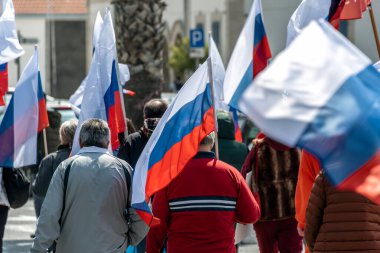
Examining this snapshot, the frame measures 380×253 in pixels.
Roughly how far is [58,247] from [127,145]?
1937 millimetres

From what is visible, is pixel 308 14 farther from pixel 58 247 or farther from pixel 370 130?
pixel 370 130

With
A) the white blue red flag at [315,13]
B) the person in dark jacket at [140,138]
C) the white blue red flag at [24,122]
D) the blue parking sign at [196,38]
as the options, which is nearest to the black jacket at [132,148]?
the person in dark jacket at [140,138]

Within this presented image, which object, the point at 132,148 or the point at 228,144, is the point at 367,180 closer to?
the point at 132,148

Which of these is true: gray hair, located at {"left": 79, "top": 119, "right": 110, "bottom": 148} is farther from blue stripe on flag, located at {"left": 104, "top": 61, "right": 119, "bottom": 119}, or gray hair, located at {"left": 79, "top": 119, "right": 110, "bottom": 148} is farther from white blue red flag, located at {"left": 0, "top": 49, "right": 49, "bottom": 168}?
white blue red flag, located at {"left": 0, "top": 49, "right": 49, "bottom": 168}

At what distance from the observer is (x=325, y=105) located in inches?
173

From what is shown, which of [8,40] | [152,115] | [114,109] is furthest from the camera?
[8,40]

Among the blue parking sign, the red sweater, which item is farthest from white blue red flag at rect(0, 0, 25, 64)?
the blue parking sign

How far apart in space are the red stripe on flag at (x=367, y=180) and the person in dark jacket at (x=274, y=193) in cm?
479

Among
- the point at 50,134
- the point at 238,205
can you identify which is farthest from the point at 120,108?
the point at 50,134

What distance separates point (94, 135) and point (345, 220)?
1912mm

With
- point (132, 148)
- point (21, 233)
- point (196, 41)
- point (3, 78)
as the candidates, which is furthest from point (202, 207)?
point (196, 41)

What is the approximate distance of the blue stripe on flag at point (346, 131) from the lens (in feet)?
14.4

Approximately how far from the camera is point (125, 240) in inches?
301

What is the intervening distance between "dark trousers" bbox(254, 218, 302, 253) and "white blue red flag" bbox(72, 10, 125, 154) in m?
1.46
